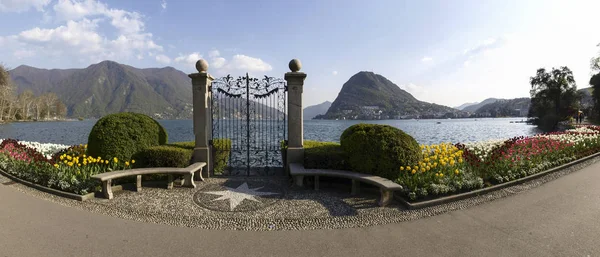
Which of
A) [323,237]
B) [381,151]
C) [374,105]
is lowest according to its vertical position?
[323,237]

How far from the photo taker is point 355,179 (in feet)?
20.6

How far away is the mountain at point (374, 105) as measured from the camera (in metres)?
142

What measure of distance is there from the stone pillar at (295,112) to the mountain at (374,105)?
123 metres

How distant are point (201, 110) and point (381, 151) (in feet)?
17.5

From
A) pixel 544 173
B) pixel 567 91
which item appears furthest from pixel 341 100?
pixel 544 173

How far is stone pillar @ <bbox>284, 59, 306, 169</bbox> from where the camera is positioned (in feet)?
25.1

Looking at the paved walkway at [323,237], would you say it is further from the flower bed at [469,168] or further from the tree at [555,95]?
the tree at [555,95]

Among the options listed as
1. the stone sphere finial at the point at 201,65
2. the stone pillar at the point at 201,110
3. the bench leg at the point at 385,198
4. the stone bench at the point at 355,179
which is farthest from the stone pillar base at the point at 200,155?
the bench leg at the point at 385,198

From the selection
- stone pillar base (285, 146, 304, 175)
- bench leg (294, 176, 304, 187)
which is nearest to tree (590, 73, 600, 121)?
stone pillar base (285, 146, 304, 175)

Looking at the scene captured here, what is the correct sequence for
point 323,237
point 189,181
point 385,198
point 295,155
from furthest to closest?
point 295,155, point 189,181, point 385,198, point 323,237

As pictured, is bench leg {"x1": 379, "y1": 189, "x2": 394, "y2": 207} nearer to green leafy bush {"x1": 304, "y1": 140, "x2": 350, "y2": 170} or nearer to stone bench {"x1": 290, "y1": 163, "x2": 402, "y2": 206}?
stone bench {"x1": 290, "y1": 163, "x2": 402, "y2": 206}

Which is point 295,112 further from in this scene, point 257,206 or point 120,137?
point 120,137

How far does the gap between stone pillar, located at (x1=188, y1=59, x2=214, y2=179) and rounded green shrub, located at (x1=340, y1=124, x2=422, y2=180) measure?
4.39 m

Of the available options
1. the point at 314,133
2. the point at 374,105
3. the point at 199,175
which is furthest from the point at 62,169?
the point at 374,105
